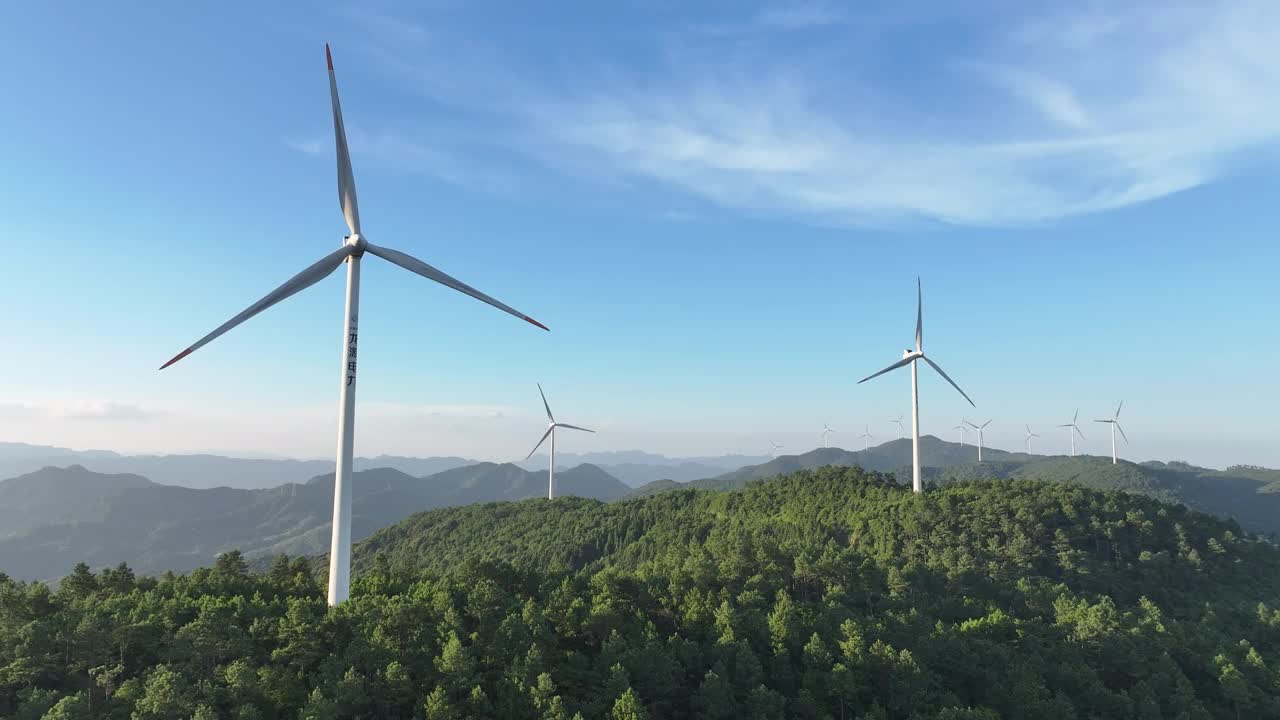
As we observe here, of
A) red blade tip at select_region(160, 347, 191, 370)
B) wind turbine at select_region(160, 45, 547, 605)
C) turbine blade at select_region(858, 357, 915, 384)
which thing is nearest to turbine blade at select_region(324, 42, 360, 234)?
wind turbine at select_region(160, 45, 547, 605)

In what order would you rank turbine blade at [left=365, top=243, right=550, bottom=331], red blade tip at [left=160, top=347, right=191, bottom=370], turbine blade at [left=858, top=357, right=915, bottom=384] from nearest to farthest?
1. red blade tip at [left=160, top=347, right=191, bottom=370]
2. turbine blade at [left=365, top=243, right=550, bottom=331]
3. turbine blade at [left=858, top=357, right=915, bottom=384]

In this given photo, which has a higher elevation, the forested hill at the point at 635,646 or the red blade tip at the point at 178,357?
the red blade tip at the point at 178,357

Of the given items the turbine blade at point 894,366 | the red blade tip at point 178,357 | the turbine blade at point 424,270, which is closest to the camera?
the red blade tip at point 178,357

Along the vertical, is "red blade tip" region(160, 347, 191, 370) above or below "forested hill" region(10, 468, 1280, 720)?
above

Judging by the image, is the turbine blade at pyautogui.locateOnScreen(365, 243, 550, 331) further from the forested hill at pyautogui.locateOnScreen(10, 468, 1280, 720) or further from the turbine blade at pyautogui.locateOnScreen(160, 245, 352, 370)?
the forested hill at pyautogui.locateOnScreen(10, 468, 1280, 720)

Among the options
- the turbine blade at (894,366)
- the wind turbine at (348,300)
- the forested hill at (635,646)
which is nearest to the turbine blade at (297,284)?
the wind turbine at (348,300)

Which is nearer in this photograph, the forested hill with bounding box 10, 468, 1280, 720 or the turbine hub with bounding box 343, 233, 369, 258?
the forested hill with bounding box 10, 468, 1280, 720

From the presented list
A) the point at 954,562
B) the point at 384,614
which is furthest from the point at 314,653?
the point at 954,562

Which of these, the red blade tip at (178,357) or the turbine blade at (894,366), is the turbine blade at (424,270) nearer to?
the red blade tip at (178,357)
